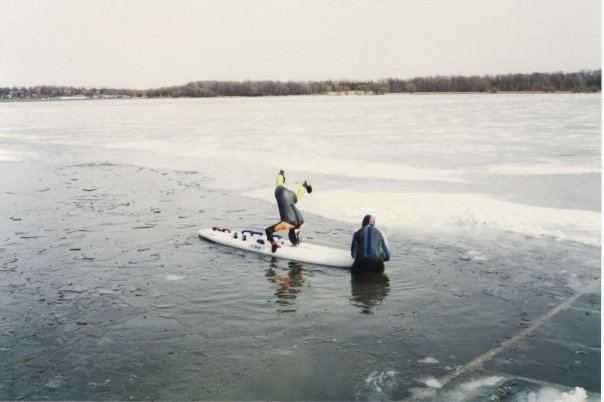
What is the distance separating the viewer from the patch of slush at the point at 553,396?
541 centimetres

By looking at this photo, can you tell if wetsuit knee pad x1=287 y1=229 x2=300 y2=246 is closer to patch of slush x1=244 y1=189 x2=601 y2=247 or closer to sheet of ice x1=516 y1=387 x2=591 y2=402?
patch of slush x1=244 y1=189 x2=601 y2=247

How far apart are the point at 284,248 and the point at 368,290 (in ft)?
7.63

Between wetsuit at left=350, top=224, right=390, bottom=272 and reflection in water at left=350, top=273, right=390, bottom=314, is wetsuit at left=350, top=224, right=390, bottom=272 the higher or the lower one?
the higher one

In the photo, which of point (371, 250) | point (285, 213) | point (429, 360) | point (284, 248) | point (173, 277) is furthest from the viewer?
point (284, 248)

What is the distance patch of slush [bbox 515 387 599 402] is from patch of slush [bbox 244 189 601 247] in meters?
5.62

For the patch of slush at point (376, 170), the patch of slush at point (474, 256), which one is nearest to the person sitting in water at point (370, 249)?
the patch of slush at point (474, 256)

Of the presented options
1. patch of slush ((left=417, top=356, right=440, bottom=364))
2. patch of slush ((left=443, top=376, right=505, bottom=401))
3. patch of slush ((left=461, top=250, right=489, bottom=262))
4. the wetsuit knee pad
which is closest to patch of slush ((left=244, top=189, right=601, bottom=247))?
patch of slush ((left=461, top=250, right=489, bottom=262))

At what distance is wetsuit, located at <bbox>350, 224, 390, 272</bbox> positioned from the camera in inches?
348

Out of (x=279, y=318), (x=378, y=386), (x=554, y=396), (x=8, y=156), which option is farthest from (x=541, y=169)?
(x=8, y=156)

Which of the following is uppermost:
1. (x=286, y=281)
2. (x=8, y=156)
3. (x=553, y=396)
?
(x=8, y=156)

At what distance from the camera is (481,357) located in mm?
6242

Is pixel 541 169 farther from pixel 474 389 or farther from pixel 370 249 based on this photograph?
pixel 474 389

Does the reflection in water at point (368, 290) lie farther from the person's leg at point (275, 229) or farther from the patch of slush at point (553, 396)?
the patch of slush at point (553, 396)

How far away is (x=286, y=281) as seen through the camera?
887 cm
